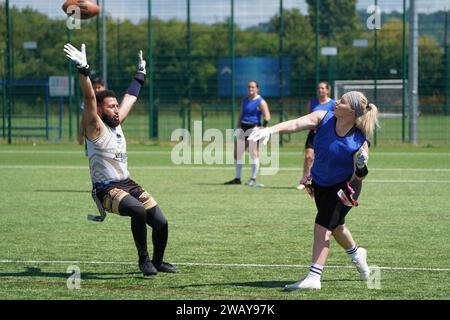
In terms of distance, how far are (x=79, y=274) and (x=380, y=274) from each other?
9.58ft

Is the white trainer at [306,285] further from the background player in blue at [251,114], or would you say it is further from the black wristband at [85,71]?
the background player in blue at [251,114]

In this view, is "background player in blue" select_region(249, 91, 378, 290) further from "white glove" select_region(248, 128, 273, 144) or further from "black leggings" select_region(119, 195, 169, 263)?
"black leggings" select_region(119, 195, 169, 263)

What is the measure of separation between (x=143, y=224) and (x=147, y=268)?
43cm

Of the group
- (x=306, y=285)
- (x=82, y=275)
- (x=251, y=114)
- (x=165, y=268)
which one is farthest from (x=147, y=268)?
(x=251, y=114)

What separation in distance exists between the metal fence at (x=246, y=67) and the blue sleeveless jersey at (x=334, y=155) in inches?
892

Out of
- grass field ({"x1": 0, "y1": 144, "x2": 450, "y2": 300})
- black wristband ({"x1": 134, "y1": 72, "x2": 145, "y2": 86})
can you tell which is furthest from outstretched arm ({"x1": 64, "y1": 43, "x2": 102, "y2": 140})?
grass field ({"x1": 0, "y1": 144, "x2": 450, "y2": 300})

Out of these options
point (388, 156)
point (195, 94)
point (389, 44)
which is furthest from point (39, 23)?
point (388, 156)

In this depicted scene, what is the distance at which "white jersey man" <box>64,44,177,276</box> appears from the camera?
365 inches

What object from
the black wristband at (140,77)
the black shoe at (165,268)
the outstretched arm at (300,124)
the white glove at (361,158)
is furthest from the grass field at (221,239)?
the black wristband at (140,77)

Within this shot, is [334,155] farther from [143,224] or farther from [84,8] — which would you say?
[84,8]

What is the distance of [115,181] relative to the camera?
31.2 feet

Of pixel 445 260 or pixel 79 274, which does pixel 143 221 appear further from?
pixel 445 260

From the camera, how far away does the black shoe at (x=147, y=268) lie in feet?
30.5

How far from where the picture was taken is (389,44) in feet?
110
